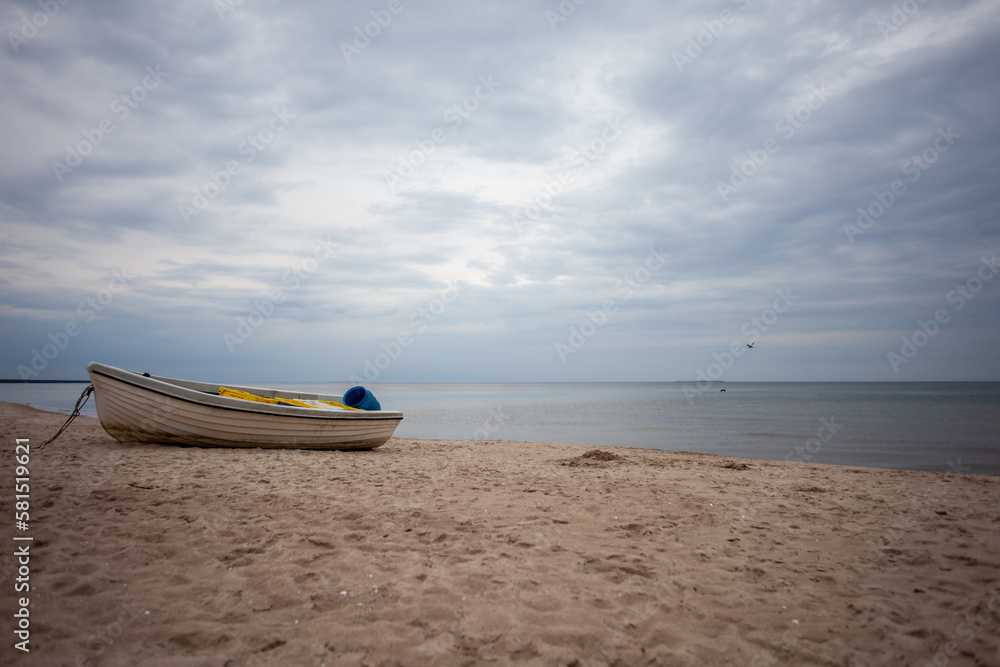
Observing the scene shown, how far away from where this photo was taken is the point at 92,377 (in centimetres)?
870

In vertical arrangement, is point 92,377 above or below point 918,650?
above

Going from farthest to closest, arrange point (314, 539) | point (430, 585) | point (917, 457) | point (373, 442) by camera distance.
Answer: point (917, 457) → point (373, 442) → point (314, 539) → point (430, 585)

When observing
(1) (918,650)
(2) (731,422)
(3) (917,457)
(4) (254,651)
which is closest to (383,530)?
(4) (254,651)

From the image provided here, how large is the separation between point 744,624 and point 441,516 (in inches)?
127

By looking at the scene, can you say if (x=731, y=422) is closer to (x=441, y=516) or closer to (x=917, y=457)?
(x=917, y=457)
